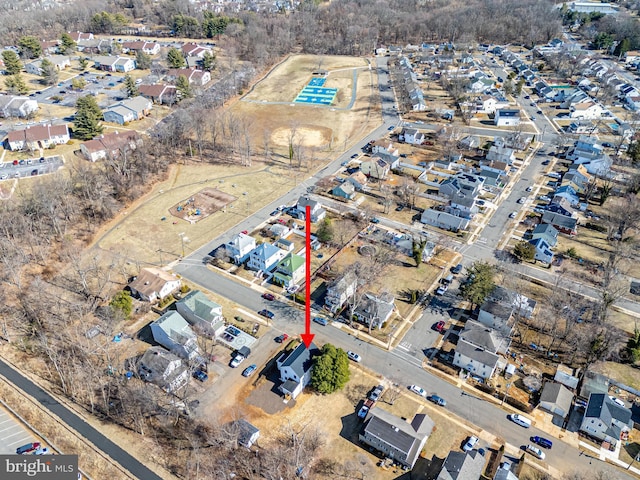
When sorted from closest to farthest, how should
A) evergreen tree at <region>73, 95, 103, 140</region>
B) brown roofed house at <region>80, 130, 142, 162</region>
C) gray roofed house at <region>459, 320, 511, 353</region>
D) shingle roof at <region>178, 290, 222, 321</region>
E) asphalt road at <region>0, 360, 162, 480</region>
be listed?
1. asphalt road at <region>0, 360, 162, 480</region>
2. gray roofed house at <region>459, 320, 511, 353</region>
3. shingle roof at <region>178, 290, 222, 321</region>
4. brown roofed house at <region>80, 130, 142, 162</region>
5. evergreen tree at <region>73, 95, 103, 140</region>

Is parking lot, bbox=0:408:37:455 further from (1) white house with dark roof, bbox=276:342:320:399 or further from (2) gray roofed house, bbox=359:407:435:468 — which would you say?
(2) gray roofed house, bbox=359:407:435:468

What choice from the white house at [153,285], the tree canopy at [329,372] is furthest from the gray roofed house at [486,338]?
the white house at [153,285]

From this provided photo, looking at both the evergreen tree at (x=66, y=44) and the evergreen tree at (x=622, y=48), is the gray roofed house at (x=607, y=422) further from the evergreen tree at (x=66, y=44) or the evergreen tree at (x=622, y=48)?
the evergreen tree at (x=66, y=44)

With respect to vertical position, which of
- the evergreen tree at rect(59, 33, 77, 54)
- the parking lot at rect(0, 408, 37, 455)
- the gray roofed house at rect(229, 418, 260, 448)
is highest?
the evergreen tree at rect(59, 33, 77, 54)

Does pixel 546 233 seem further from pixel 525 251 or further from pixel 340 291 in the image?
pixel 340 291

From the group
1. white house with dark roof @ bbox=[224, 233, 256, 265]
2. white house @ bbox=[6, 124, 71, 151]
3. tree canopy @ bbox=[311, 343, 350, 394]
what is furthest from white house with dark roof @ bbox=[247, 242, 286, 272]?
white house @ bbox=[6, 124, 71, 151]

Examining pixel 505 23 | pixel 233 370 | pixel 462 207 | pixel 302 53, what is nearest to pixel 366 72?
pixel 302 53
